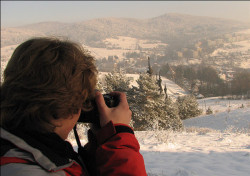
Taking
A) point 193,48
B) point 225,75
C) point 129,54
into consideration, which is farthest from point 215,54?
point 129,54

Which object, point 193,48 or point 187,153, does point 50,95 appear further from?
point 193,48

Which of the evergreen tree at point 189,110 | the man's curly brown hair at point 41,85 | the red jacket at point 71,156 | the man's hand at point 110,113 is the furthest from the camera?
the evergreen tree at point 189,110

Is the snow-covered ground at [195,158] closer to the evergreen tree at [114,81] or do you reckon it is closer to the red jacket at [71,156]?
the red jacket at [71,156]

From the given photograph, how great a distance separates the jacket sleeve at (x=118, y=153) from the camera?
2.92ft

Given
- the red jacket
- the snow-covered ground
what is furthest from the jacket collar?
the snow-covered ground

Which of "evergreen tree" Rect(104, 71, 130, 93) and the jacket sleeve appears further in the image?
"evergreen tree" Rect(104, 71, 130, 93)

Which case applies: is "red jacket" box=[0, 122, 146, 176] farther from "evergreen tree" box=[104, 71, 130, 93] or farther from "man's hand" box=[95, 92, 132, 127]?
"evergreen tree" box=[104, 71, 130, 93]

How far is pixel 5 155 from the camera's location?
67cm

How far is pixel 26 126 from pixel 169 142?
19.8 feet

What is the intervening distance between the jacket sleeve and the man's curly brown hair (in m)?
0.21

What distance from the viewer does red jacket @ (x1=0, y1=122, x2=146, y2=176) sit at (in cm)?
68

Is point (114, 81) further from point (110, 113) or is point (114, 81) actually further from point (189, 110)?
point (110, 113)

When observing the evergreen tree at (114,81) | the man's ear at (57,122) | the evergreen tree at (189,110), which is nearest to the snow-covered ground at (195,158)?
the man's ear at (57,122)

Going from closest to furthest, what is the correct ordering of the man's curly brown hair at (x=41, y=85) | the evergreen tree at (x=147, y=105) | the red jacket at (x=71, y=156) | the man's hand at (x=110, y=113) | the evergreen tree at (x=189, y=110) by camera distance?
the red jacket at (x=71, y=156), the man's curly brown hair at (x=41, y=85), the man's hand at (x=110, y=113), the evergreen tree at (x=147, y=105), the evergreen tree at (x=189, y=110)
